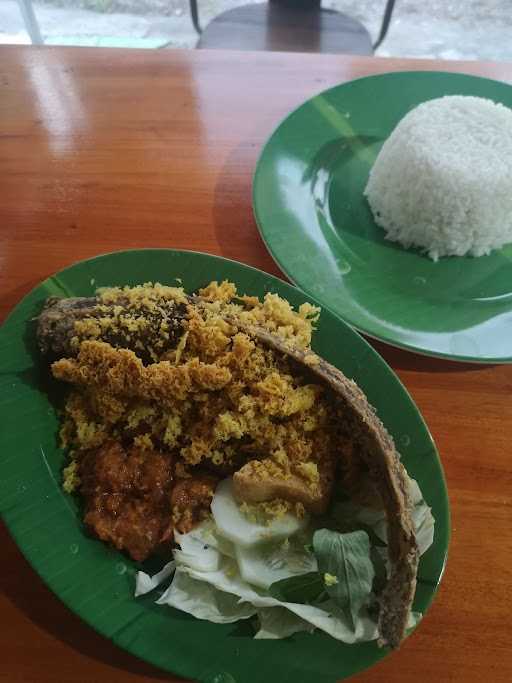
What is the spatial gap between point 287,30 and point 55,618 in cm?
215

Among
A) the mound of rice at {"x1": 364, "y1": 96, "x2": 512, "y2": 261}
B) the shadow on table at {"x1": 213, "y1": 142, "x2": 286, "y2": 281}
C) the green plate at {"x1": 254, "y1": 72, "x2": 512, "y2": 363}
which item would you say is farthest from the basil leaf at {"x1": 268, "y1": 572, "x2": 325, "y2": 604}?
the mound of rice at {"x1": 364, "y1": 96, "x2": 512, "y2": 261}

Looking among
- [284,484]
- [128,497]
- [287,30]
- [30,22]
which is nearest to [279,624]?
[284,484]

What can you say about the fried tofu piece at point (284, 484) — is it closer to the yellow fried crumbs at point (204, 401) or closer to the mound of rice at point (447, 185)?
the yellow fried crumbs at point (204, 401)

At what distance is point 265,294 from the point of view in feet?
3.30

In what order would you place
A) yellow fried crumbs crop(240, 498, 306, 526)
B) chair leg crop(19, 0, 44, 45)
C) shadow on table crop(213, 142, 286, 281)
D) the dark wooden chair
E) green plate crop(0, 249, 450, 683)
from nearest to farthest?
1. green plate crop(0, 249, 450, 683)
2. yellow fried crumbs crop(240, 498, 306, 526)
3. shadow on table crop(213, 142, 286, 281)
4. the dark wooden chair
5. chair leg crop(19, 0, 44, 45)

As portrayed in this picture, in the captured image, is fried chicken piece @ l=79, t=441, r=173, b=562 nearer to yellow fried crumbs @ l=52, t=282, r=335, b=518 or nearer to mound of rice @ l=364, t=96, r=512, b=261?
yellow fried crumbs @ l=52, t=282, r=335, b=518

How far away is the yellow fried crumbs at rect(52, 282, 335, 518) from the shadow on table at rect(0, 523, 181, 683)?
143 mm

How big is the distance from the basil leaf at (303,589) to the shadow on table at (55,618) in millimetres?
181

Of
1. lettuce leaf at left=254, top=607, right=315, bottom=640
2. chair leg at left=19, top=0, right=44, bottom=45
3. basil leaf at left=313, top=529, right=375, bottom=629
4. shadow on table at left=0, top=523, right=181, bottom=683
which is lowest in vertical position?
shadow on table at left=0, top=523, right=181, bottom=683

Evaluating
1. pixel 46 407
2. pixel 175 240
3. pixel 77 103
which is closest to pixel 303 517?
pixel 46 407

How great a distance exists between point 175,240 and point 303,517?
0.71m

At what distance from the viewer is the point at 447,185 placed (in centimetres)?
124

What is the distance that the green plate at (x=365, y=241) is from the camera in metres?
1.07

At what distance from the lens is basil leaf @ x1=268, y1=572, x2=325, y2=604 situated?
72cm
